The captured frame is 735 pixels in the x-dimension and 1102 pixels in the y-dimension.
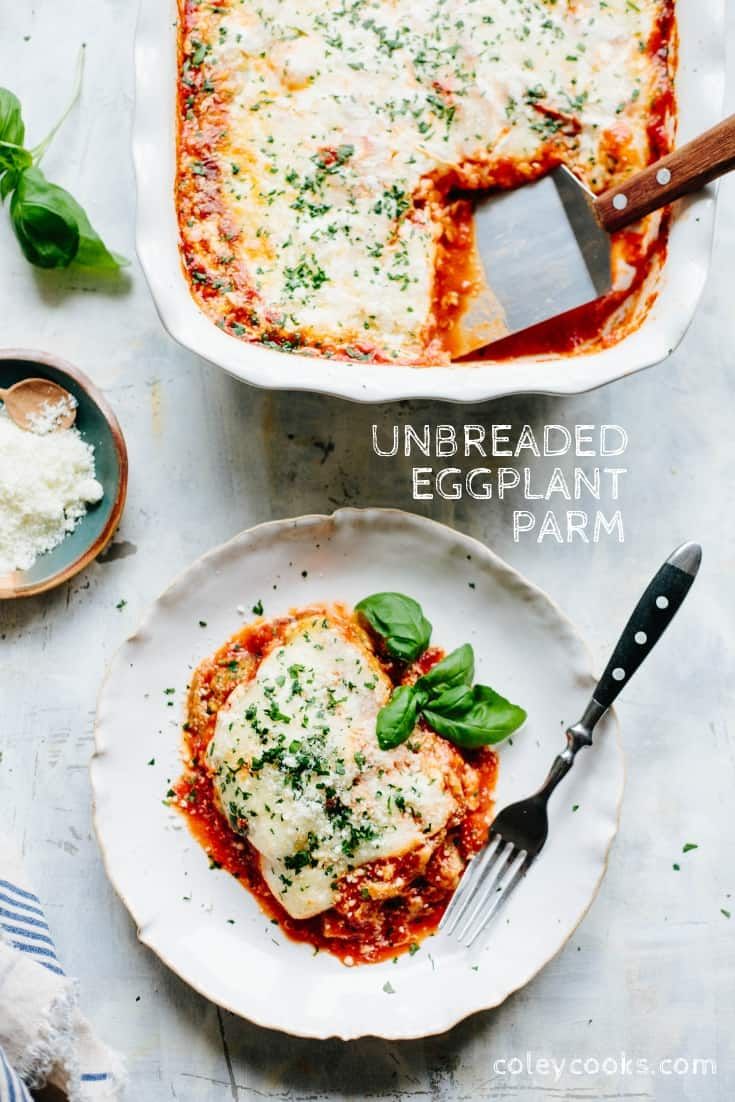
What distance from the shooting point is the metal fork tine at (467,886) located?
Result: 216cm

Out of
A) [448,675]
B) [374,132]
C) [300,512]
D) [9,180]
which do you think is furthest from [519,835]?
[9,180]

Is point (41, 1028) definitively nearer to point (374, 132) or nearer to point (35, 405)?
point (35, 405)

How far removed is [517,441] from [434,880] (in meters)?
0.96

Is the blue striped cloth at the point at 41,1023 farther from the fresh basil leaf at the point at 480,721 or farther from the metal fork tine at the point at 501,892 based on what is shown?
the fresh basil leaf at the point at 480,721

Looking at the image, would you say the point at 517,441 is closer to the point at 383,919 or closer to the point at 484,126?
the point at 484,126

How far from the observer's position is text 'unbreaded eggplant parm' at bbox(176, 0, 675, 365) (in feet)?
6.78

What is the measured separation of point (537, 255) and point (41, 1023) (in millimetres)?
1809

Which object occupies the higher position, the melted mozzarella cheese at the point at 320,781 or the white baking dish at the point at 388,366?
the white baking dish at the point at 388,366

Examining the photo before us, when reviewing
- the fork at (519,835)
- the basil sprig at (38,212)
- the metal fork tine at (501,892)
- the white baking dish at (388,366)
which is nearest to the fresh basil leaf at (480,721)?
the fork at (519,835)

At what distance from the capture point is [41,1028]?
2.02 metres

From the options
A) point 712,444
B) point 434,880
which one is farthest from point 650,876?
point 712,444

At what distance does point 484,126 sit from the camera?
2094mm

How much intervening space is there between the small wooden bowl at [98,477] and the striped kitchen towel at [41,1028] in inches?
25.6

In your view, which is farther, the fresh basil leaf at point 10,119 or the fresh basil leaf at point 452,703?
the fresh basil leaf at point 10,119
